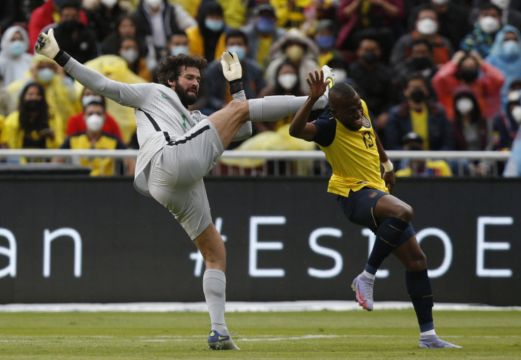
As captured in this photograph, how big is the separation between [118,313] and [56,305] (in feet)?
2.93

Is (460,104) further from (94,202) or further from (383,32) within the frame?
(94,202)

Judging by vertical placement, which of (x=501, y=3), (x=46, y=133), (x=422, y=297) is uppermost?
(x=501, y=3)

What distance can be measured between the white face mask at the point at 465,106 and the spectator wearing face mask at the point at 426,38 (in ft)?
5.20

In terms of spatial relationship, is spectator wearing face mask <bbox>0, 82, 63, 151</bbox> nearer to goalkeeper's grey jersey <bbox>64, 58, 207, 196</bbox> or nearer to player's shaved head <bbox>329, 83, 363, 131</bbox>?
goalkeeper's grey jersey <bbox>64, 58, 207, 196</bbox>

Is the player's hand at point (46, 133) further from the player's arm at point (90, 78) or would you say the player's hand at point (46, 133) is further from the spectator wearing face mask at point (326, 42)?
the player's arm at point (90, 78)

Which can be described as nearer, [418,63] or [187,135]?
[187,135]

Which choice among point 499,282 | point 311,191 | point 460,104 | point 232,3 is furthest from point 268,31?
point 499,282

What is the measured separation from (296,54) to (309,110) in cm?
875

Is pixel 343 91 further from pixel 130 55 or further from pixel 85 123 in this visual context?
pixel 130 55

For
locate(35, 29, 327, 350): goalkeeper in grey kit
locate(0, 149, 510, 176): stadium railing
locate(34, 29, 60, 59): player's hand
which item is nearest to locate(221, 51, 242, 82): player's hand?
locate(35, 29, 327, 350): goalkeeper in grey kit

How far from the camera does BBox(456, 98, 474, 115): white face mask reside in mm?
18594

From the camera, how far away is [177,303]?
16156 millimetres

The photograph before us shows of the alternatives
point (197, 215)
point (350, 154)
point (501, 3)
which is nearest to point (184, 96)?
point (197, 215)

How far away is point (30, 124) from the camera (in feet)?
57.1
